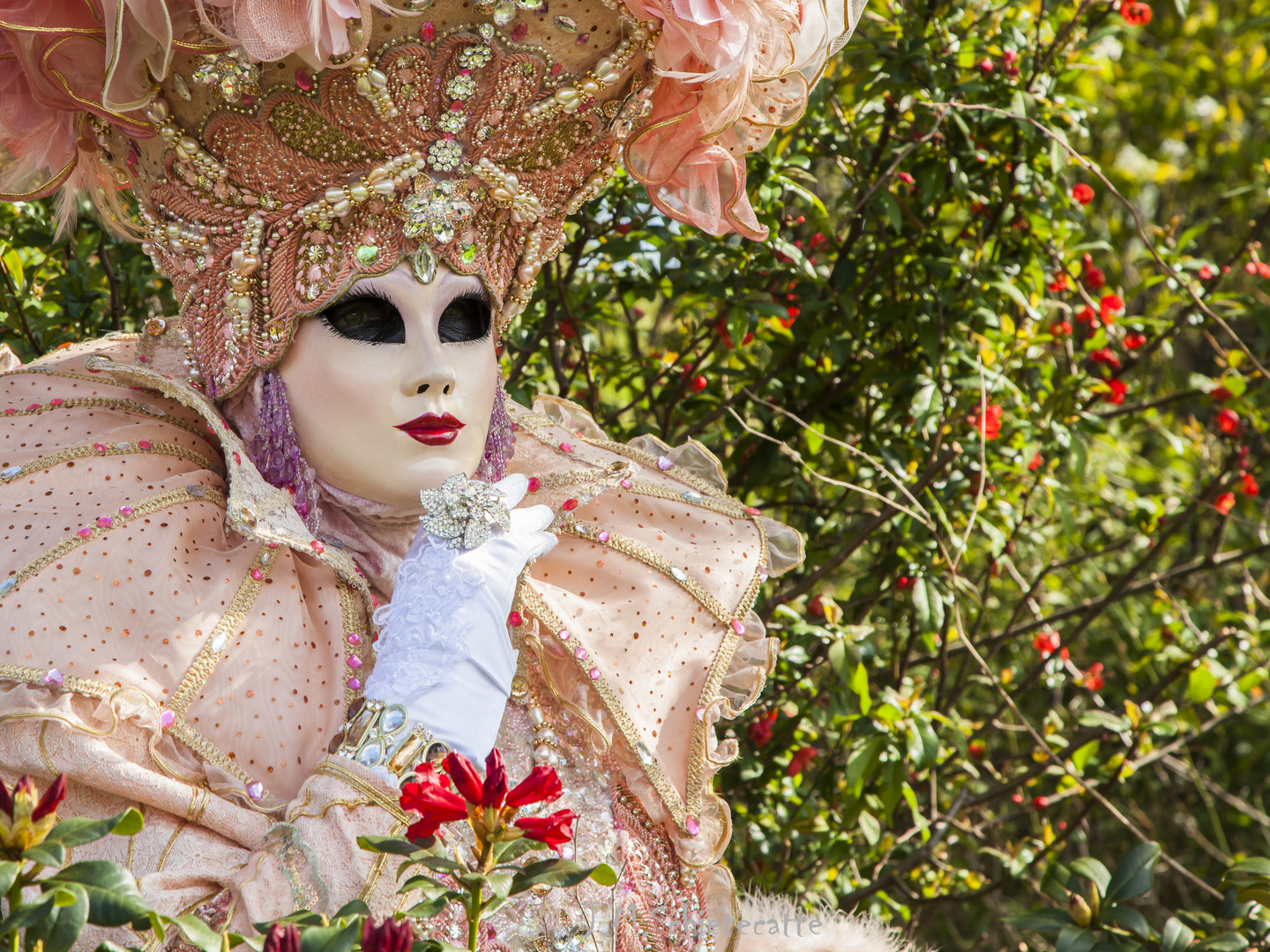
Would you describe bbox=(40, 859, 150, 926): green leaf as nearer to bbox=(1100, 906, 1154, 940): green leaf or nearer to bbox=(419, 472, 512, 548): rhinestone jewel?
bbox=(419, 472, 512, 548): rhinestone jewel

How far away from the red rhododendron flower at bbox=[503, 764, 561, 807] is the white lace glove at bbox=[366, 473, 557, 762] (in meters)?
0.51

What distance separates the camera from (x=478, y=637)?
1702 mm

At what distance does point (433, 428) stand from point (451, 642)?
1.06 feet

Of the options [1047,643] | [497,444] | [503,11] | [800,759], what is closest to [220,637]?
[497,444]

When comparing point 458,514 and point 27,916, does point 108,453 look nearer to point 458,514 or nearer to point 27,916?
point 458,514

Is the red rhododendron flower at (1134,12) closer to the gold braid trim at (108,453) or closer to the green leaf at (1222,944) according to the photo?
the green leaf at (1222,944)

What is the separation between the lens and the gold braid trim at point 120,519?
5.18ft

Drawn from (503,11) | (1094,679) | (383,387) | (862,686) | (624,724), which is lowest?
(1094,679)

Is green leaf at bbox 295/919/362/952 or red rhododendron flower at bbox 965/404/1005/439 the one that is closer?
green leaf at bbox 295/919/362/952

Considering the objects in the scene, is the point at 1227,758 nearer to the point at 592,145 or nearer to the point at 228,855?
the point at 592,145

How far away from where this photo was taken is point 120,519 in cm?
165

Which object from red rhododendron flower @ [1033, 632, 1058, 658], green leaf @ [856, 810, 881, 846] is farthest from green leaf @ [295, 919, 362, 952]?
red rhododendron flower @ [1033, 632, 1058, 658]

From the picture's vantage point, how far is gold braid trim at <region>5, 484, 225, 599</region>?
1580 mm

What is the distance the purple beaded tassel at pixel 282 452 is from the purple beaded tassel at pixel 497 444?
0.96ft
